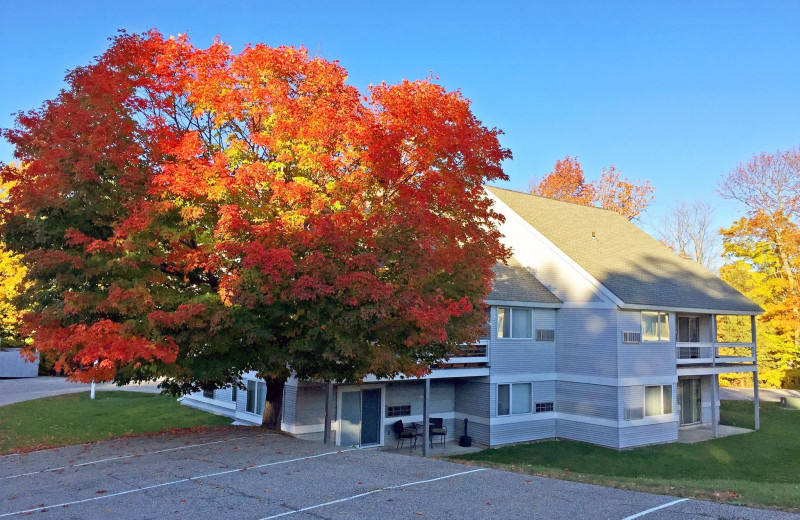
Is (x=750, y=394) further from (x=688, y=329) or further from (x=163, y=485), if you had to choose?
(x=163, y=485)

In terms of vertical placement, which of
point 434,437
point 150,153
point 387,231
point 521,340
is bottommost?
point 434,437

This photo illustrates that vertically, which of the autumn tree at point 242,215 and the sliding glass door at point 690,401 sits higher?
the autumn tree at point 242,215

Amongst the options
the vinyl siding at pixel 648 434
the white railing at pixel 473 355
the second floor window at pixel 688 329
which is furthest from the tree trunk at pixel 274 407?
the second floor window at pixel 688 329

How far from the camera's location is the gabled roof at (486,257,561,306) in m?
22.9

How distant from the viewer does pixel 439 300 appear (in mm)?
13609

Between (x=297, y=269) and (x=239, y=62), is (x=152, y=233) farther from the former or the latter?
(x=239, y=62)

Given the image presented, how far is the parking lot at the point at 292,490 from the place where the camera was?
923cm

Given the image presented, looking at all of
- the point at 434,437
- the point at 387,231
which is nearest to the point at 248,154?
the point at 387,231

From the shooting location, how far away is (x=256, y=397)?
2253 cm

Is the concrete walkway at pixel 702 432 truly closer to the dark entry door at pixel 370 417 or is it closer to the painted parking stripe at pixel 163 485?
the dark entry door at pixel 370 417

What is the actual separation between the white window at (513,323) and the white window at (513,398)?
1.93m

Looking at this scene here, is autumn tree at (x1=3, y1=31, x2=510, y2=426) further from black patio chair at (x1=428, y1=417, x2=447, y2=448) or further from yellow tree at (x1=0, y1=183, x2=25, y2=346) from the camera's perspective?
yellow tree at (x1=0, y1=183, x2=25, y2=346)

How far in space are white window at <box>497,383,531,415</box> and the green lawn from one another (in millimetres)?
10506

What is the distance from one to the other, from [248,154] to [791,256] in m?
41.3
